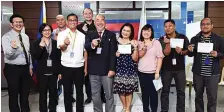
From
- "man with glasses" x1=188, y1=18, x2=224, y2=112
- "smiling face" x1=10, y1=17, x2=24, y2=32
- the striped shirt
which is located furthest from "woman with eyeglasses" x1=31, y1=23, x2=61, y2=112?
the striped shirt

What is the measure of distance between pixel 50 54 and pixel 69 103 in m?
0.66

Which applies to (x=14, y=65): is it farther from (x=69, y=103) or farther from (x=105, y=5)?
(x=105, y=5)

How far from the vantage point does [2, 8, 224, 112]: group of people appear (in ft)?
9.16

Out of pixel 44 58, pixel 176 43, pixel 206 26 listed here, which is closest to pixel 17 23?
pixel 44 58

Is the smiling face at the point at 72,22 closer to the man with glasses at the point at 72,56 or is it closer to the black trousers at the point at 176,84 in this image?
the man with glasses at the point at 72,56

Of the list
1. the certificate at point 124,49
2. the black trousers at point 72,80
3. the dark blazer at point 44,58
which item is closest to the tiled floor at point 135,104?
the black trousers at point 72,80

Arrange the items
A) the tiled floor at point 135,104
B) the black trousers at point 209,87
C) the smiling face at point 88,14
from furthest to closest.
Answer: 1. the tiled floor at point 135,104
2. the smiling face at point 88,14
3. the black trousers at point 209,87

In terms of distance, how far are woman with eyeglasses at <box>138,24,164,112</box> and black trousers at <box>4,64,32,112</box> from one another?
1.46 metres

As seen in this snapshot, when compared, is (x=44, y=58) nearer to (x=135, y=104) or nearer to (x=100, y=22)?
(x=100, y=22)

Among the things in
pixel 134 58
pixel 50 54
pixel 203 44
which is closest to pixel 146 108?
pixel 134 58

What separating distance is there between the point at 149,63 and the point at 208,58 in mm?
718

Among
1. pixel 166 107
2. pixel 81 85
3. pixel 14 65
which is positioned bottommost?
pixel 166 107

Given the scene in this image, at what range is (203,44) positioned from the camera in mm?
2820

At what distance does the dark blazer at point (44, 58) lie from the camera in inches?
112
